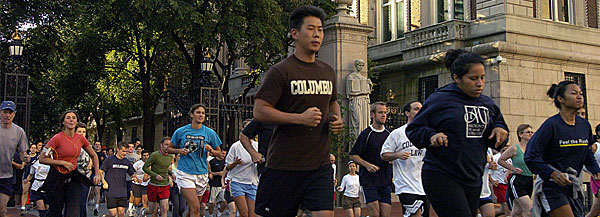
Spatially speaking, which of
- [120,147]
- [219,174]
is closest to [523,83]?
[219,174]

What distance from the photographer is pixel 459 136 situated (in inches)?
230

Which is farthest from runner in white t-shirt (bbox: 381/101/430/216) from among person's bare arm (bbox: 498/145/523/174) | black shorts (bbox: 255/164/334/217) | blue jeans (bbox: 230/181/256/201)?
black shorts (bbox: 255/164/334/217)

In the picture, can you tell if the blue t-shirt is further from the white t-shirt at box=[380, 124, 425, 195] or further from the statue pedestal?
the statue pedestal

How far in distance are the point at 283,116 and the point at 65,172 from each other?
18.8 feet

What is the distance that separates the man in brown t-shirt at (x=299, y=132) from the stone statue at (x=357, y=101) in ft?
41.7

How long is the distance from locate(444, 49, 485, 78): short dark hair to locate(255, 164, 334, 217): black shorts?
1466 millimetres

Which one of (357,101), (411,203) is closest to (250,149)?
(411,203)

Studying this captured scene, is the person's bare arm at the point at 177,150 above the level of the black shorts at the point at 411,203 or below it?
above

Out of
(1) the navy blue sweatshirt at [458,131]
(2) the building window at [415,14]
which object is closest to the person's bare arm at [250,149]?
(1) the navy blue sweatshirt at [458,131]

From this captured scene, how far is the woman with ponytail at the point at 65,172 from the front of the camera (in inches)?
392

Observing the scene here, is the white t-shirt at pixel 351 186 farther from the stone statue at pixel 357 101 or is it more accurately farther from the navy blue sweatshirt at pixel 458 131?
the navy blue sweatshirt at pixel 458 131

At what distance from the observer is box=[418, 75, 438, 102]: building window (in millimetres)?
27603

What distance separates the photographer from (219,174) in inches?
635

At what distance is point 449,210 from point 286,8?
21681 millimetres
